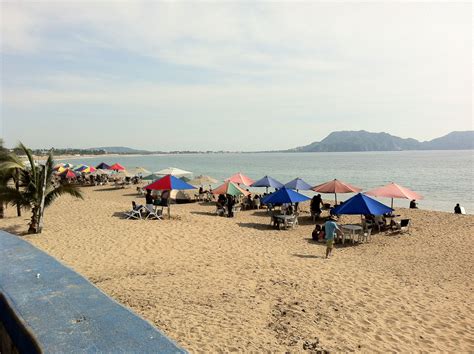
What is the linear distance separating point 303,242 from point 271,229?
7.72 ft

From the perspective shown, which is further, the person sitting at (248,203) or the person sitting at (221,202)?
the person sitting at (248,203)

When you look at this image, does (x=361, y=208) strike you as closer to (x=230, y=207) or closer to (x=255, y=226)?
(x=255, y=226)

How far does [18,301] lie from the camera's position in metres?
3.56

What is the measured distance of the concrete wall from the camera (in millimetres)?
2783

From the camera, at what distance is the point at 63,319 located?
3.20 meters

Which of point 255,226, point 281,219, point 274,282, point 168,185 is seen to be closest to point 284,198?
point 281,219

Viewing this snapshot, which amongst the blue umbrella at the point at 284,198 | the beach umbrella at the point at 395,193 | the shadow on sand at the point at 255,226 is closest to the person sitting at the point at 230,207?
the shadow on sand at the point at 255,226

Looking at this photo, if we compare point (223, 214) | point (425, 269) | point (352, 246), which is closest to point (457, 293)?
point (425, 269)

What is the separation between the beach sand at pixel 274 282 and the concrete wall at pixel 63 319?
6.32 feet

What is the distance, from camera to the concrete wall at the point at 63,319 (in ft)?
9.13

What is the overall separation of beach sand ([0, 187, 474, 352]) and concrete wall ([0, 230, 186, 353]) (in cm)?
193

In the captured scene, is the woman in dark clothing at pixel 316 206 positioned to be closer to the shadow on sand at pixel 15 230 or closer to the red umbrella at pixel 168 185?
the red umbrella at pixel 168 185

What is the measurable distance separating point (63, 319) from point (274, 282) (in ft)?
17.6

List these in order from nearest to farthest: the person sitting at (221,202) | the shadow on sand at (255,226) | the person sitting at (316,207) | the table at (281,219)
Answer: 1. the table at (281,219)
2. the shadow on sand at (255,226)
3. the person sitting at (316,207)
4. the person sitting at (221,202)
